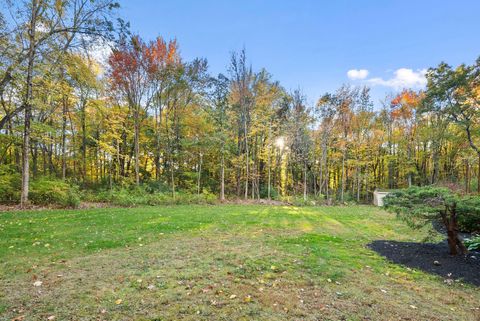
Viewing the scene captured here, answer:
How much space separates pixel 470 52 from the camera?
11.7 meters

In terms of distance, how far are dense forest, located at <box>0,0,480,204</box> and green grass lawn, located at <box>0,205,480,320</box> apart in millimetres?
7752

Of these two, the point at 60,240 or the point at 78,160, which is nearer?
the point at 60,240

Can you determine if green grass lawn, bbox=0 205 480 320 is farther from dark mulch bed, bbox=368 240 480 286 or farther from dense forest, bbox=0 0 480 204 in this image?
dense forest, bbox=0 0 480 204

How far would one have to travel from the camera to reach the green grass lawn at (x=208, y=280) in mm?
2543

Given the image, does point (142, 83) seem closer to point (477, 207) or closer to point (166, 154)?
point (166, 154)

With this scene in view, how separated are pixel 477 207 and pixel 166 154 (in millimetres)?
17202

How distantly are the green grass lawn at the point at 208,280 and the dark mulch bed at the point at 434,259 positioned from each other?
0.28 meters

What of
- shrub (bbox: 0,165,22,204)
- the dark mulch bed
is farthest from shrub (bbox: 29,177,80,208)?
the dark mulch bed

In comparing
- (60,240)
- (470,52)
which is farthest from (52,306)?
(470,52)

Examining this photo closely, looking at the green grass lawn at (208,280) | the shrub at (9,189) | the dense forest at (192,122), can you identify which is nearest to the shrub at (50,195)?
the dense forest at (192,122)

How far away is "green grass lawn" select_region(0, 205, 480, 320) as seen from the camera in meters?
2.54

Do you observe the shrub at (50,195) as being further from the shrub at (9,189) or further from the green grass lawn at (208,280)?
the green grass lawn at (208,280)

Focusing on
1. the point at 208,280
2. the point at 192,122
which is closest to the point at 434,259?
the point at 208,280

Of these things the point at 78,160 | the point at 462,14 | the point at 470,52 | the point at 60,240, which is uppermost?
the point at 470,52
